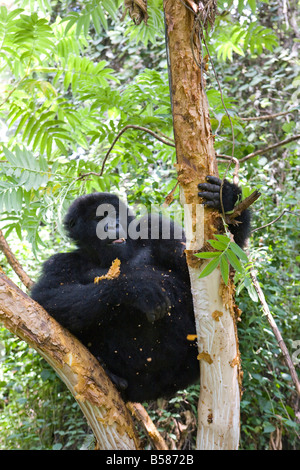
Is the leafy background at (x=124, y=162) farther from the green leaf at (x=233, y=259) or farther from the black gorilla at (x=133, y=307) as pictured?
the green leaf at (x=233, y=259)

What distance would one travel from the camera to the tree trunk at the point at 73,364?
6.31 ft

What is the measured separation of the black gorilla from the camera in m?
2.31

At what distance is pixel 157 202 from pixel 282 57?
9.43 feet

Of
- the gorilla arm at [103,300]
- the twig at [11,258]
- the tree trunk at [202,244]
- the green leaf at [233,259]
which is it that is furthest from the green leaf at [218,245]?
the twig at [11,258]

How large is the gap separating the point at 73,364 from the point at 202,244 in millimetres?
786

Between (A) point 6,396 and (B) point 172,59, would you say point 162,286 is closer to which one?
(B) point 172,59

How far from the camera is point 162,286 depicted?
246cm

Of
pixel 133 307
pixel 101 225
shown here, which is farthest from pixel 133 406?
pixel 101 225

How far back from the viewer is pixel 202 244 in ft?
6.37

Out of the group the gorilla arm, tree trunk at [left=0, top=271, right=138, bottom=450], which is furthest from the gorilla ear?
tree trunk at [left=0, top=271, right=138, bottom=450]

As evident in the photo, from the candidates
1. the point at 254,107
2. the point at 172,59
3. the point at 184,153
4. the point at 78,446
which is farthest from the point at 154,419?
the point at 254,107

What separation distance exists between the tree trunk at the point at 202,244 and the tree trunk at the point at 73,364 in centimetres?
39

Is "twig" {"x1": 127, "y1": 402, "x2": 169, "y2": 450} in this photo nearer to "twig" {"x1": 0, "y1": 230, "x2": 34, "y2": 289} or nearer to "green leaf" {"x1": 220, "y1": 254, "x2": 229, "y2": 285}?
"twig" {"x1": 0, "y1": 230, "x2": 34, "y2": 289}

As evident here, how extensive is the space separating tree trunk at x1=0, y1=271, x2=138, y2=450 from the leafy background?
0.90 m
